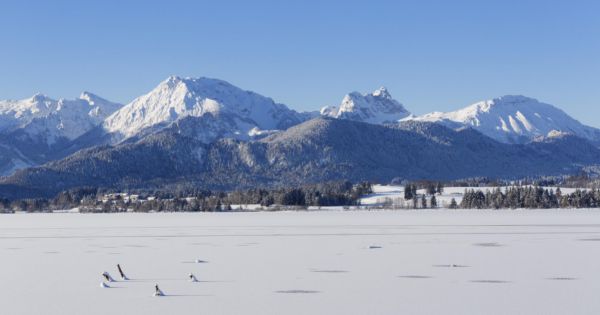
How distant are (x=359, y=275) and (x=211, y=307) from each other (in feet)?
40.6

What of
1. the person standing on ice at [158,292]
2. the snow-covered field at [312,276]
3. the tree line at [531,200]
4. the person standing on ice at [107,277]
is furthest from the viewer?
the tree line at [531,200]

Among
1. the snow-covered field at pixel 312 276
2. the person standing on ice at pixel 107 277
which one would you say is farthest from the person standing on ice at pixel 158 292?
the person standing on ice at pixel 107 277

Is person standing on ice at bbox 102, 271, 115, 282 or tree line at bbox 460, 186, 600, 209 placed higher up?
tree line at bbox 460, 186, 600, 209

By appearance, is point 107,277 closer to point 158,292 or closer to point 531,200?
point 158,292

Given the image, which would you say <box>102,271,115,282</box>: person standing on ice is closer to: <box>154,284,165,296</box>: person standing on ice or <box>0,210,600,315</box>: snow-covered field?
<box>0,210,600,315</box>: snow-covered field

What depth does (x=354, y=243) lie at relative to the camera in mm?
67062

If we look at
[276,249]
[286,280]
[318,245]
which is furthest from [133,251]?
[286,280]

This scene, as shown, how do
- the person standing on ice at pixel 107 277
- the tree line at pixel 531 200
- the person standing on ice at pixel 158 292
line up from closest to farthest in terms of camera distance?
the person standing on ice at pixel 158 292, the person standing on ice at pixel 107 277, the tree line at pixel 531 200

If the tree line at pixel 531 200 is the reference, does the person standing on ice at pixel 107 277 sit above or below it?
below

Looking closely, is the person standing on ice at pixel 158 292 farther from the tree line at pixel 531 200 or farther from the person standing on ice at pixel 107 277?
the tree line at pixel 531 200

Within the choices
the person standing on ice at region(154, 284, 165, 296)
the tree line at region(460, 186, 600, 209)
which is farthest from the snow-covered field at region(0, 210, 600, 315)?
the tree line at region(460, 186, 600, 209)

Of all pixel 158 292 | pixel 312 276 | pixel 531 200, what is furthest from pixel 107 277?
pixel 531 200

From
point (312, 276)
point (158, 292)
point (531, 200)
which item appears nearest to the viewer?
point (158, 292)

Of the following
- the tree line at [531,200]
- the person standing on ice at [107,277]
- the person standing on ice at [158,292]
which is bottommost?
the person standing on ice at [158,292]
